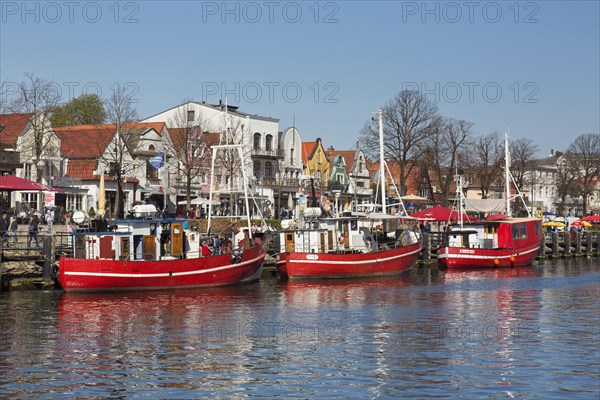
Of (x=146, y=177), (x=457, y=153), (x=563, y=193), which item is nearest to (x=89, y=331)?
(x=146, y=177)

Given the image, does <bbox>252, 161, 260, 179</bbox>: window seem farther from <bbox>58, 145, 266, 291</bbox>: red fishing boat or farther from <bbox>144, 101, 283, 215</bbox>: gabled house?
<bbox>58, 145, 266, 291</bbox>: red fishing boat

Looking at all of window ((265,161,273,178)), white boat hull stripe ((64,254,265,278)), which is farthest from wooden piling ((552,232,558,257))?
white boat hull stripe ((64,254,265,278))

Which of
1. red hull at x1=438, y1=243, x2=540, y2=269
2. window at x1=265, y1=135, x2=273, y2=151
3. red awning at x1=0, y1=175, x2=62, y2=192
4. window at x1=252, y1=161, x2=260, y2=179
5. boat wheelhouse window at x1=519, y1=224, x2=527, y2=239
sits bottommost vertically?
red hull at x1=438, y1=243, x2=540, y2=269

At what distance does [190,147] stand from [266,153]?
21038mm

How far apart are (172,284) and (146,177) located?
44.2 meters

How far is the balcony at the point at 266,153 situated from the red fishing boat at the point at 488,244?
37800 millimetres

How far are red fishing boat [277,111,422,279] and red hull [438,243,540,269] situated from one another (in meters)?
6.03

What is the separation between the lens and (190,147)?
285 feet

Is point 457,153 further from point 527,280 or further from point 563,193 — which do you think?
point 527,280

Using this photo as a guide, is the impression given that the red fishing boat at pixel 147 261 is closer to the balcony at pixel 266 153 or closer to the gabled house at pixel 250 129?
the gabled house at pixel 250 129

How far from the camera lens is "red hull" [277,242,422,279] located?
52.4 m

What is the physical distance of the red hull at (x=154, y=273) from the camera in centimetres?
4278

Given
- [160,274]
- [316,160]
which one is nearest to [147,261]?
[160,274]

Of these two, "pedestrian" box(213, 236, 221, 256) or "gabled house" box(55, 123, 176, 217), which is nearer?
"pedestrian" box(213, 236, 221, 256)
